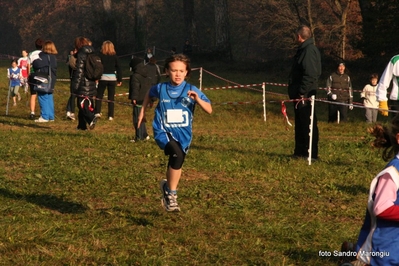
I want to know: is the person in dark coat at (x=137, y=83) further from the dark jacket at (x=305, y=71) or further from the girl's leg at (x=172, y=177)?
the girl's leg at (x=172, y=177)

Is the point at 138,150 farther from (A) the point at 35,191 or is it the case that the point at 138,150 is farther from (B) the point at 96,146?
(A) the point at 35,191

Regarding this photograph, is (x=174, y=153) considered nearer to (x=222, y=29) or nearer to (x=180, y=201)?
(x=180, y=201)

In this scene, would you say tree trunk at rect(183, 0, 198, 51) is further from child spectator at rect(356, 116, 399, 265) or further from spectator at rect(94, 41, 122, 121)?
child spectator at rect(356, 116, 399, 265)

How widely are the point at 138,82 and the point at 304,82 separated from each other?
385cm

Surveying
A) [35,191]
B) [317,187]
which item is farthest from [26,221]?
[317,187]

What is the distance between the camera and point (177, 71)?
25.9 feet

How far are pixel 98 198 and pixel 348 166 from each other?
4591 mm

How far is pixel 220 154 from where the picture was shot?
528 inches

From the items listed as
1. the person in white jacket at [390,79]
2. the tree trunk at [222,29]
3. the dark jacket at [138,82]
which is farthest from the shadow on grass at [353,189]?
the tree trunk at [222,29]

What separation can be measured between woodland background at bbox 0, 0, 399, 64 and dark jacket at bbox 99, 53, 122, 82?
55.8 feet

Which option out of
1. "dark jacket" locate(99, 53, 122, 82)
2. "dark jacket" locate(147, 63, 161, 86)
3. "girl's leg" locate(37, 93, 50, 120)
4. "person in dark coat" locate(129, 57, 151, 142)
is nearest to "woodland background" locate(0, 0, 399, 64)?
"dark jacket" locate(99, 53, 122, 82)

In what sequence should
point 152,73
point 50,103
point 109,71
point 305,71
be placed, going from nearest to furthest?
point 305,71
point 152,73
point 109,71
point 50,103

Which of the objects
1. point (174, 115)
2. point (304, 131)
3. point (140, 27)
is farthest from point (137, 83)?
point (140, 27)

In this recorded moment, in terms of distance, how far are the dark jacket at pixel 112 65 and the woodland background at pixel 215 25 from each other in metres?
17.0
